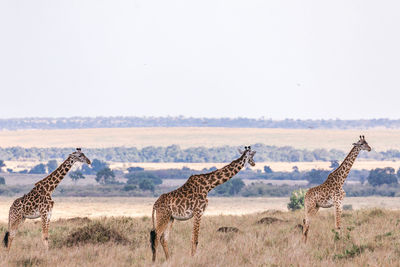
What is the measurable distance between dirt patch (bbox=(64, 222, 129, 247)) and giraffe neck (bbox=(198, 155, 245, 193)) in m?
3.99

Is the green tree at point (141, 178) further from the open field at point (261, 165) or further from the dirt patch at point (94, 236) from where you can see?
the dirt patch at point (94, 236)

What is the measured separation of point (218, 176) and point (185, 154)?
15343 centimetres

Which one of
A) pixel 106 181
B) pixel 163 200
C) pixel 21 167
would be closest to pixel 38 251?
pixel 163 200

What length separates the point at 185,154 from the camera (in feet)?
557

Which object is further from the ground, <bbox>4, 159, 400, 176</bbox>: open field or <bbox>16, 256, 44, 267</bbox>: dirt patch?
<bbox>16, 256, 44, 267</bbox>: dirt patch

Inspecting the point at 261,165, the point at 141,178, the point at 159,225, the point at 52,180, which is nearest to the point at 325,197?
the point at 159,225

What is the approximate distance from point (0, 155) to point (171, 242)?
15345cm

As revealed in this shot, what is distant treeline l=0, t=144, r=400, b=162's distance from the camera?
165m

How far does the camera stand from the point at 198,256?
15.4 metres

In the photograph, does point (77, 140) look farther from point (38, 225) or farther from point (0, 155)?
point (38, 225)

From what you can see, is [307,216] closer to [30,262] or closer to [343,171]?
[343,171]

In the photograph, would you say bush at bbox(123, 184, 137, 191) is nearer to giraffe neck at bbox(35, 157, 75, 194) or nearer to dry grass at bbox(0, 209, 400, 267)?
dry grass at bbox(0, 209, 400, 267)

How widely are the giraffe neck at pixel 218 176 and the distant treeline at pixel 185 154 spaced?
14480 cm

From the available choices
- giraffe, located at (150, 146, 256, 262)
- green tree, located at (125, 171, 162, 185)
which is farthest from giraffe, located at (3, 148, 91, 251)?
green tree, located at (125, 171, 162, 185)
